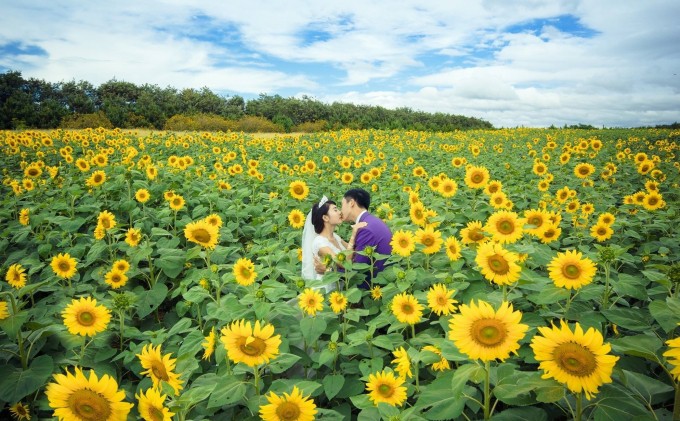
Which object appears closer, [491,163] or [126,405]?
[126,405]

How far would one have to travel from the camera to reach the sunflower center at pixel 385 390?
73.7 inches

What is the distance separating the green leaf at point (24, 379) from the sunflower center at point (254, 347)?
1.41 meters

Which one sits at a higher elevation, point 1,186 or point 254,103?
point 254,103

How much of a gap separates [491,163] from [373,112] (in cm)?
3594

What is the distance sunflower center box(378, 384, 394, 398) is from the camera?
6.14ft

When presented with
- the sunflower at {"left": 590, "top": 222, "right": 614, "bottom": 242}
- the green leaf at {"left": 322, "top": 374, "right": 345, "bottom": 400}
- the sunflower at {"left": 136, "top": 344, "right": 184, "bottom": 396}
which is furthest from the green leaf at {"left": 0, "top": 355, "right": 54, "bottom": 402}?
the sunflower at {"left": 590, "top": 222, "right": 614, "bottom": 242}

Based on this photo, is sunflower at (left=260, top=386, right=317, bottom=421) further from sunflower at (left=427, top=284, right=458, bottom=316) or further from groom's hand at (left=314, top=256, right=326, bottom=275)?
groom's hand at (left=314, top=256, right=326, bottom=275)

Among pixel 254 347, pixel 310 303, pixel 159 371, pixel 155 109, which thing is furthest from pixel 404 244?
pixel 155 109

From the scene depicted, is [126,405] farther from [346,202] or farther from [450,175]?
[450,175]

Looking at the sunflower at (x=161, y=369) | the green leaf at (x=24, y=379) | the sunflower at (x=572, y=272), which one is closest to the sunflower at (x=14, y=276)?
the green leaf at (x=24, y=379)

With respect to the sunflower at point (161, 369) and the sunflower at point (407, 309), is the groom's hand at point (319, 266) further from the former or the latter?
the sunflower at point (161, 369)

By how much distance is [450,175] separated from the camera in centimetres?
926

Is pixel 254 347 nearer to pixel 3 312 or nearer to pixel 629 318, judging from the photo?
pixel 3 312

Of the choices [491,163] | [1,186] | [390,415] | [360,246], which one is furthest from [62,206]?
[491,163]
